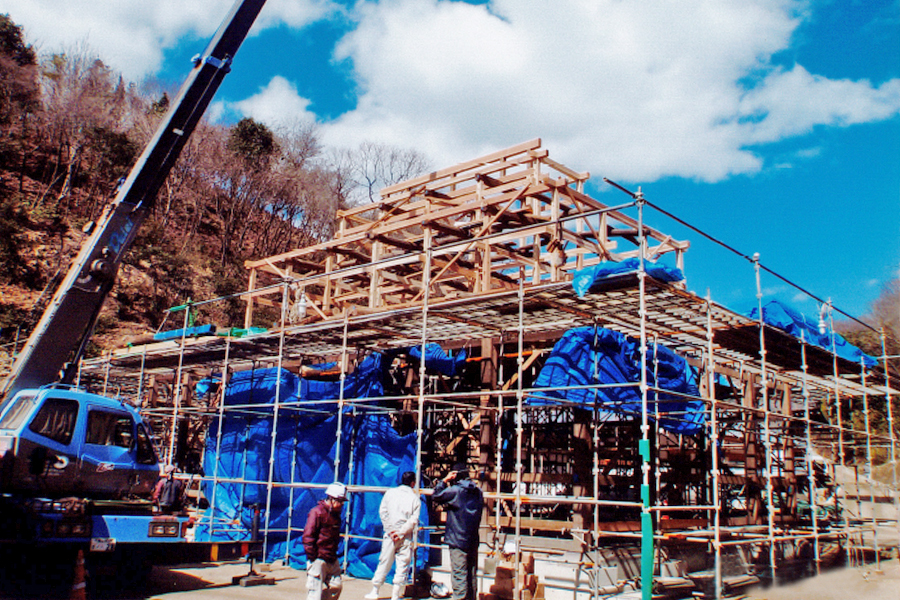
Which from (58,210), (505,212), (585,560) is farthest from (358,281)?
(58,210)

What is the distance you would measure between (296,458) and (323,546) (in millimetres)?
5145

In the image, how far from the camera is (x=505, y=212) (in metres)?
13.2

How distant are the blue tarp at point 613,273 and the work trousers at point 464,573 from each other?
140 inches

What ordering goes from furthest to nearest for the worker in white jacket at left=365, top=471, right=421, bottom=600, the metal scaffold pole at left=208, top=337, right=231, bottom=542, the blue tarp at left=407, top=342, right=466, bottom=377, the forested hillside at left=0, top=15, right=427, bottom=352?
the forested hillside at left=0, top=15, right=427, bottom=352 → the metal scaffold pole at left=208, top=337, right=231, bottom=542 → the blue tarp at left=407, top=342, right=466, bottom=377 → the worker in white jacket at left=365, top=471, right=421, bottom=600

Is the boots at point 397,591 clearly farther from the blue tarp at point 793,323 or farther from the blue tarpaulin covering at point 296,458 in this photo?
the blue tarp at point 793,323

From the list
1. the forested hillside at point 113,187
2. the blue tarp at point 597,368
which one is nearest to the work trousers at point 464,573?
the blue tarp at point 597,368

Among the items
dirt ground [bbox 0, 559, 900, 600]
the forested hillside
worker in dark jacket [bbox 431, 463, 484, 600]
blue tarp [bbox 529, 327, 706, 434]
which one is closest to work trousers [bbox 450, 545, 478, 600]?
worker in dark jacket [bbox 431, 463, 484, 600]

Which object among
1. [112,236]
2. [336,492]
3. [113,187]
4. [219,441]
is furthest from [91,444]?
[113,187]

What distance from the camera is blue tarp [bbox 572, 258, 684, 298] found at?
343 inches

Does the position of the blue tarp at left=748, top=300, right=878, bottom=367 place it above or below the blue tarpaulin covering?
above

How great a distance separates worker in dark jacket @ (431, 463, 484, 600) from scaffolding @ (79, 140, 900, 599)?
60cm

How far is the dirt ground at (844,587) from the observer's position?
10.7 meters

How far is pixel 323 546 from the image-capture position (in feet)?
27.1

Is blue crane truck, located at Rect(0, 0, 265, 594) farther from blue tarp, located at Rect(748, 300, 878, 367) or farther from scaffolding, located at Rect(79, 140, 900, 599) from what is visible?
blue tarp, located at Rect(748, 300, 878, 367)
